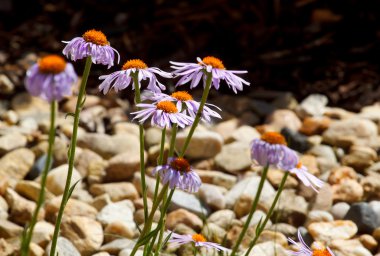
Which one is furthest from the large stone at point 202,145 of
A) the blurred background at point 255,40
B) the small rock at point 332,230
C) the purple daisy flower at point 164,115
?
the purple daisy flower at point 164,115

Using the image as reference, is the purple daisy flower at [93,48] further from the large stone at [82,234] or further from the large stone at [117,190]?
the large stone at [117,190]

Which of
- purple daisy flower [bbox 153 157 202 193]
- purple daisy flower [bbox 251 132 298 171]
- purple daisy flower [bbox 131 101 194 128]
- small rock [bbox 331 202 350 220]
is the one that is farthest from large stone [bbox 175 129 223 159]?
purple daisy flower [bbox 251 132 298 171]

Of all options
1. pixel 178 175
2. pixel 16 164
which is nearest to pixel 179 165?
pixel 178 175

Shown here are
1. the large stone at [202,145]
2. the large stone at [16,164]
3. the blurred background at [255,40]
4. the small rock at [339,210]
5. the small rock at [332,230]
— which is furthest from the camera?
the blurred background at [255,40]

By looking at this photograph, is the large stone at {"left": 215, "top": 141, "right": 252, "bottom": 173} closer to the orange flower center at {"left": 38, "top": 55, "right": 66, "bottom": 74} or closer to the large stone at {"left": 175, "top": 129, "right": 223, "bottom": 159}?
the large stone at {"left": 175, "top": 129, "right": 223, "bottom": 159}

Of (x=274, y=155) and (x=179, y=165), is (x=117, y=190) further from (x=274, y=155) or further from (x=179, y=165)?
(x=274, y=155)

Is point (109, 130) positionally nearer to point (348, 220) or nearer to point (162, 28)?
point (162, 28)

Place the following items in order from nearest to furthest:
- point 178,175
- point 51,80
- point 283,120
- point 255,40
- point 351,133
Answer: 1. point 51,80
2. point 178,175
3. point 351,133
4. point 283,120
5. point 255,40
